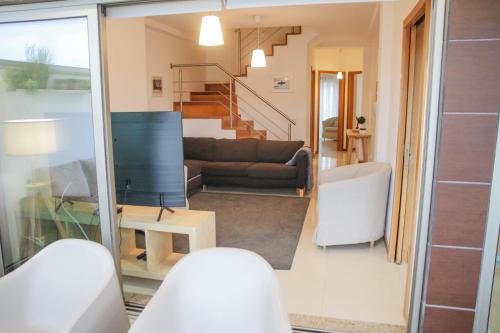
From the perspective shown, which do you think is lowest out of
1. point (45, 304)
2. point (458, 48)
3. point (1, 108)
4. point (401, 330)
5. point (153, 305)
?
point (401, 330)

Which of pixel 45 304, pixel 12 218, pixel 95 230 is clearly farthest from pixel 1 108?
pixel 45 304

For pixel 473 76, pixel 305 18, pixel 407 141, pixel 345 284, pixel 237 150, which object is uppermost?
pixel 305 18

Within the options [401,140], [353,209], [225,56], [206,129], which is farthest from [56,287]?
[225,56]

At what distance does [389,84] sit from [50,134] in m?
3.07

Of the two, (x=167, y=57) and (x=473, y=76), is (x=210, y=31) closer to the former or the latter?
(x=473, y=76)

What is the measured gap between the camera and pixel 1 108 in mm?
2492

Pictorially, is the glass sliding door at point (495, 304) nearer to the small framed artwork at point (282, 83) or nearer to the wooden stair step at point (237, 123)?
the wooden stair step at point (237, 123)

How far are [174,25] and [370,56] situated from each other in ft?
13.4

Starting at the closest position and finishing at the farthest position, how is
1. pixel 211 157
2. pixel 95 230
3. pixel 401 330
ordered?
1. pixel 401 330
2. pixel 95 230
3. pixel 211 157

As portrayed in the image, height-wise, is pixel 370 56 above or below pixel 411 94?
above

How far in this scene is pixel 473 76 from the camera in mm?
1774

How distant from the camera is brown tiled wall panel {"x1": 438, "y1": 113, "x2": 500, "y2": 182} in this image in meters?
1.80

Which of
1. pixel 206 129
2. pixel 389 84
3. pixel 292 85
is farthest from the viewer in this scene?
pixel 292 85

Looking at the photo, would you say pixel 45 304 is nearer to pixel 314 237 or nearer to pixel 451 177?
pixel 451 177
